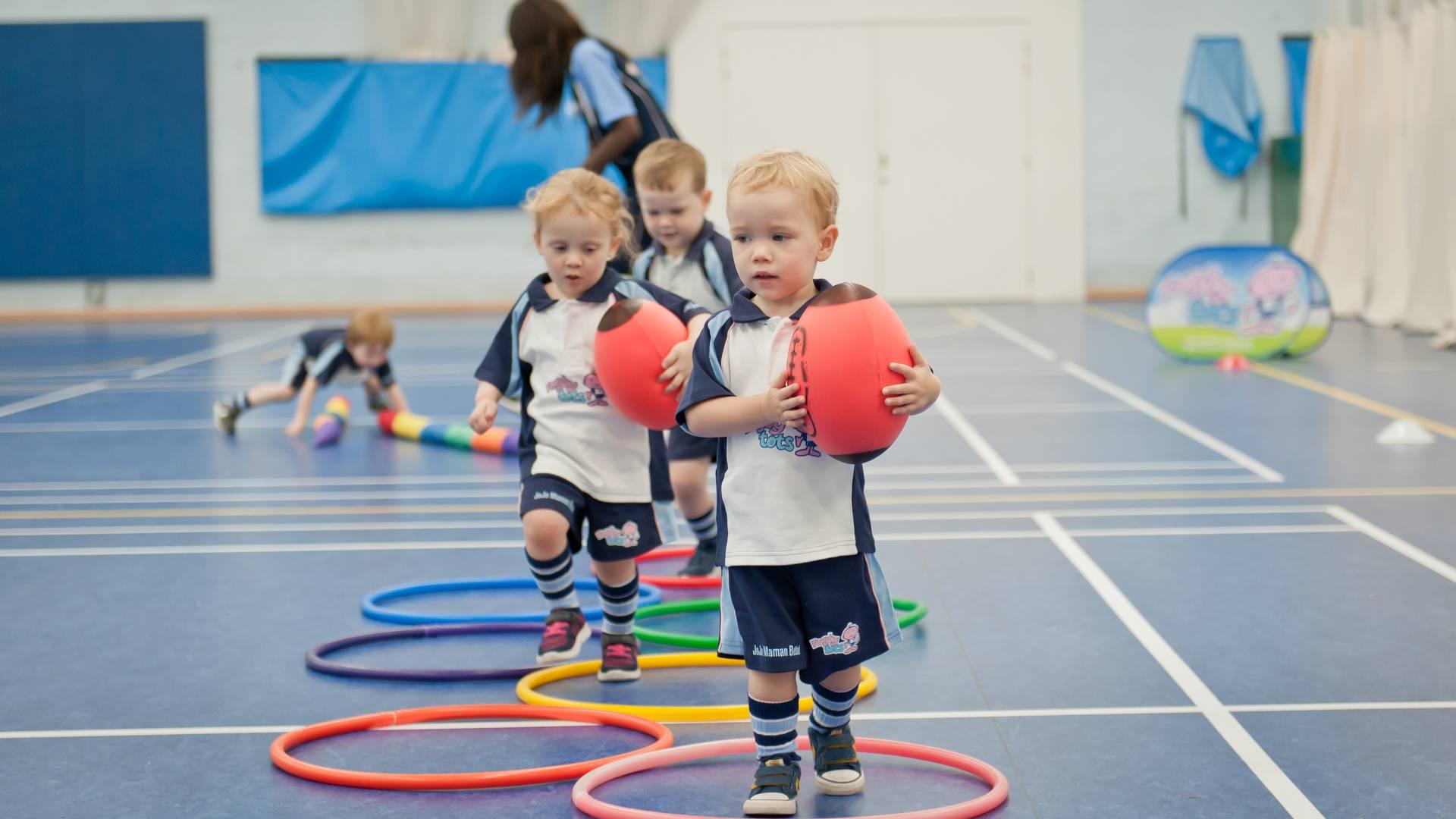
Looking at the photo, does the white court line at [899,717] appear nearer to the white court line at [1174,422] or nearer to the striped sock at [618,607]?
the striped sock at [618,607]

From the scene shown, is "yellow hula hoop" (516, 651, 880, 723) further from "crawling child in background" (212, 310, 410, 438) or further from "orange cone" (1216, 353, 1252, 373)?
"orange cone" (1216, 353, 1252, 373)

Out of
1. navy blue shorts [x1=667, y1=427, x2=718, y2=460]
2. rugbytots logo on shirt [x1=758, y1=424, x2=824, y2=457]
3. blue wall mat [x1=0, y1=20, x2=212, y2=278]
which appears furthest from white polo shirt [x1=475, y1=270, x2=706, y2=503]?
blue wall mat [x1=0, y1=20, x2=212, y2=278]

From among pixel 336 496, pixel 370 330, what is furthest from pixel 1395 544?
pixel 370 330

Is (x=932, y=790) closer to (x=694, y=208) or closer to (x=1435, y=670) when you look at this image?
(x=1435, y=670)

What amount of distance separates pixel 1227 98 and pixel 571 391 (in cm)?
1550

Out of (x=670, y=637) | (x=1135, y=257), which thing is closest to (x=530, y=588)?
(x=670, y=637)

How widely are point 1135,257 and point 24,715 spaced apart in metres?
16.6

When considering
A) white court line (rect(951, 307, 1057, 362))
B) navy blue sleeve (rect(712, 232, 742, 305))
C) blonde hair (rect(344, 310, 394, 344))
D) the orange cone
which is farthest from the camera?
white court line (rect(951, 307, 1057, 362))

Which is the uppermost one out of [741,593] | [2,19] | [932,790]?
[2,19]

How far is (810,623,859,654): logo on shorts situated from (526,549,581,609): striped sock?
1.22 meters

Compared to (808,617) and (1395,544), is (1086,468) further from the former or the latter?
(808,617)

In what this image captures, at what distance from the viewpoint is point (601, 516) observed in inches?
159

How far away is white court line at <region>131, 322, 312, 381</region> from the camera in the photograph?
12039mm

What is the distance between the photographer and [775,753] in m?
3.04
